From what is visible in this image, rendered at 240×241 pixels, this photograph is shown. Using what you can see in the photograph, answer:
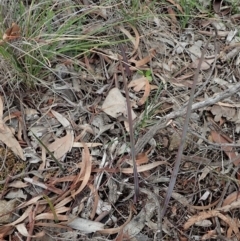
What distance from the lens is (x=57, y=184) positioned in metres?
1.40

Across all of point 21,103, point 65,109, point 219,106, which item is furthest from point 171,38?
point 21,103

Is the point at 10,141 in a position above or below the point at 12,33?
below

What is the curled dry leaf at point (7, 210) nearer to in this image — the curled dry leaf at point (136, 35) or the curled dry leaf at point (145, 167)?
the curled dry leaf at point (145, 167)

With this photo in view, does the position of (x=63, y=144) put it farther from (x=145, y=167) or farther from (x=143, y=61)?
(x=143, y=61)

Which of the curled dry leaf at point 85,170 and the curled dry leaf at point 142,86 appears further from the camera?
the curled dry leaf at point 142,86

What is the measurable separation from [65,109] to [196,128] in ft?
1.46

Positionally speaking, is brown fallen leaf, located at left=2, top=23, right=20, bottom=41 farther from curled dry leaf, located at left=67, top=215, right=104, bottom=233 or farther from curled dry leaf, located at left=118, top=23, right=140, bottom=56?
curled dry leaf, located at left=67, top=215, right=104, bottom=233

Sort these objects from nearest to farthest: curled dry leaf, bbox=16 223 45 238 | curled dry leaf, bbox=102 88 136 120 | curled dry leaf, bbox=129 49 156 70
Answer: curled dry leaf, bbox=16 223 45 238 < curled dry leaf, bbox=102 88 136 120 < curled dry leaf, bbox=129 49 156 70

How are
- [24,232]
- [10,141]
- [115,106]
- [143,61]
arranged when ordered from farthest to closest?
1. [143,61]
2. [115,106]
3. [10,141]
4. [24,232]

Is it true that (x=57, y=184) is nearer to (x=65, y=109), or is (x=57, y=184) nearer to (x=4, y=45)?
(x=65, y=109)

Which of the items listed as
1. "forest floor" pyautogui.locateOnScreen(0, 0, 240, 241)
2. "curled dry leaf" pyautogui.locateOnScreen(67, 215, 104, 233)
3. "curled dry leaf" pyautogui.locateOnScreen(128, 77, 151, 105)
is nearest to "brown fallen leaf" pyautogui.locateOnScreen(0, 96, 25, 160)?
"forest floor" pyautogui.locateOnScreen(0, 0, 240, 241)

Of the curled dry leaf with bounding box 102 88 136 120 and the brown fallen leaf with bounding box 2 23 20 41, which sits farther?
the curled dry leaf with bounding box 102 88 136 120

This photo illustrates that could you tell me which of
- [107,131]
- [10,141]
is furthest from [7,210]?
[107,131]

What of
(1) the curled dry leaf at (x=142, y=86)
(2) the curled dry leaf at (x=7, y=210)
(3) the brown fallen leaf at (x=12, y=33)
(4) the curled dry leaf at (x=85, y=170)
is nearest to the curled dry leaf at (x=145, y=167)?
(4) the curled dry leaf at (x=85, y=170)
